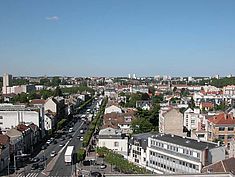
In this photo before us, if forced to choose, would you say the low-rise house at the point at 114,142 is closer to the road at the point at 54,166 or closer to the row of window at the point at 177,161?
the road at the point at 54,166

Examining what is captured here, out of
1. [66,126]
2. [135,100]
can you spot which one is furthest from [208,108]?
[66,126]

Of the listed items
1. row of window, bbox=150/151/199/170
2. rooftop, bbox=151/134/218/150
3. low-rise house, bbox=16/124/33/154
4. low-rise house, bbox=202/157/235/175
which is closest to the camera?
low-rise house, bbox=202/157/235/175

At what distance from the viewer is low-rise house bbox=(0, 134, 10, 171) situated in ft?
92.9

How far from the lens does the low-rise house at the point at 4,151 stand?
28.3 metres

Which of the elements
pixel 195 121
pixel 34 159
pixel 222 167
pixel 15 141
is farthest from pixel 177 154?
pixel 195 121

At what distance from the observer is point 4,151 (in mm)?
28938

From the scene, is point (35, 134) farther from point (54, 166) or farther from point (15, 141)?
point (54, 166)

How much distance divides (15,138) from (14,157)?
9.27 feet

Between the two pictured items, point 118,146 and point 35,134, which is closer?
point 118,146

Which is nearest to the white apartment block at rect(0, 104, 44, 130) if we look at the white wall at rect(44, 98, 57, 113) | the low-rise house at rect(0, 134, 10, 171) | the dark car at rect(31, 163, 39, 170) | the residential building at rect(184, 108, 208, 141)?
the low-rise house at rect(0, 134, 10, 171)

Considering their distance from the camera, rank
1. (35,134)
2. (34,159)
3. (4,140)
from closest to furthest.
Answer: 1. (4,140)
2. (34,159)
3. (35,134)

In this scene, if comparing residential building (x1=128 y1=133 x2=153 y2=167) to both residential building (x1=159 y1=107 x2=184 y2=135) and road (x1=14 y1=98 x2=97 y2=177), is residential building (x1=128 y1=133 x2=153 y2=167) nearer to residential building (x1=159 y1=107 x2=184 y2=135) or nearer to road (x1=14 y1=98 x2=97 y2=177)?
road (x1=14 y1=98 x2=97 y2=177)

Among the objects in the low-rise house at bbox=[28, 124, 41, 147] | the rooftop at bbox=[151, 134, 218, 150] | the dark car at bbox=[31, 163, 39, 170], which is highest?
the rooftop at bbox=[151, 134, 218, 150]

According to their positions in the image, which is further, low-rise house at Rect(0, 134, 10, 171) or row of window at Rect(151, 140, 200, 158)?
low-rise house at Rect(0, 134, 10, 171)
